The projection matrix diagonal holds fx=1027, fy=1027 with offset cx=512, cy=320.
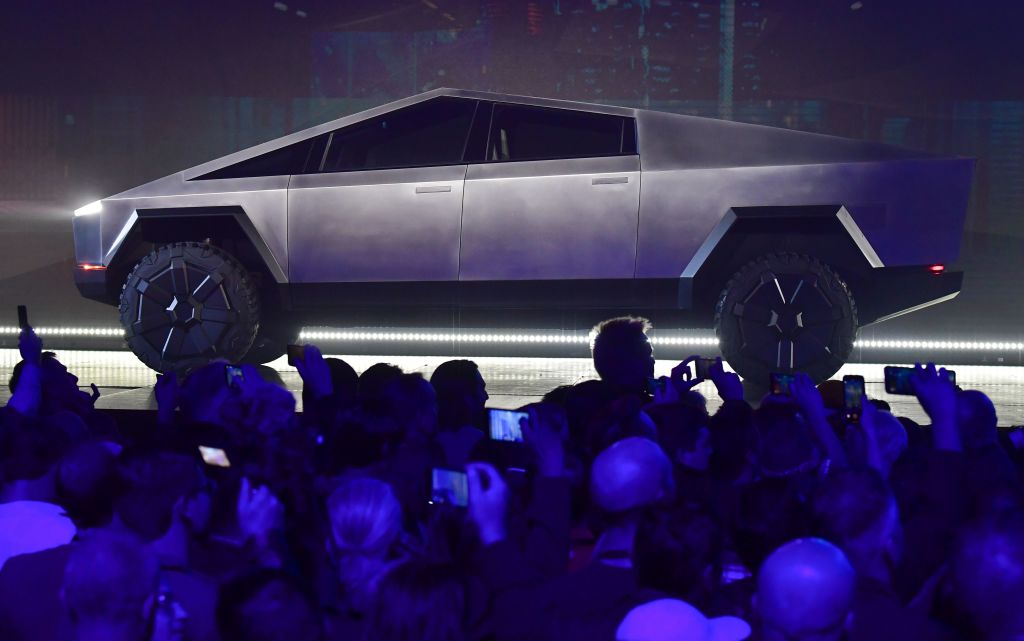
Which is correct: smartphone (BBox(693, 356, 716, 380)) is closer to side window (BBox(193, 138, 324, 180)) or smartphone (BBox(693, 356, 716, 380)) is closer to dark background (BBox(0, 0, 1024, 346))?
side window (BBox(193, 138, 324, 180))

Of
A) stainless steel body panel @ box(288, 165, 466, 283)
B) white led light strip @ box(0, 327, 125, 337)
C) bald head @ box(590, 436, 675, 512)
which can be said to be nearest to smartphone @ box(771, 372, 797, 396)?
bald head @ box(590, 436, 675, 512)

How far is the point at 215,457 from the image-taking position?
7.45 feet

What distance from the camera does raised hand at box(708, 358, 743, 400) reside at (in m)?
2.85

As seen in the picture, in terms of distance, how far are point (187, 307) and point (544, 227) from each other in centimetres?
185

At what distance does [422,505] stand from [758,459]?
2.42 ft

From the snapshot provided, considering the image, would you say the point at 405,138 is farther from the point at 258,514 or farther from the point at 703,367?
the point at 258,514

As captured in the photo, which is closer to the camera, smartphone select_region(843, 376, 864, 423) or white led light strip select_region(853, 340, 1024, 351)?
smartphone select_region(843, 376, 864, 423)

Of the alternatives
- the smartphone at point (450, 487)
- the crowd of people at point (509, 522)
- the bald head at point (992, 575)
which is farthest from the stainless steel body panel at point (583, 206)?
the bald head at point (992, 575)

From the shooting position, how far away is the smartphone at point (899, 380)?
245 centimetres

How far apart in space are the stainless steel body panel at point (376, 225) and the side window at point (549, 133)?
0.90 ft

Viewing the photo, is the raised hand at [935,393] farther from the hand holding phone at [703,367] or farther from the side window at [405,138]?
the side window at [405,138]

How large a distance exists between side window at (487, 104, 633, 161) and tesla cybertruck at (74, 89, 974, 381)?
1 centimetres

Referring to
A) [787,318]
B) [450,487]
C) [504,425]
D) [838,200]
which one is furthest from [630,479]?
[838,200]

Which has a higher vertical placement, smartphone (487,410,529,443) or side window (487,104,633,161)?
side window (487,104,633,161)
